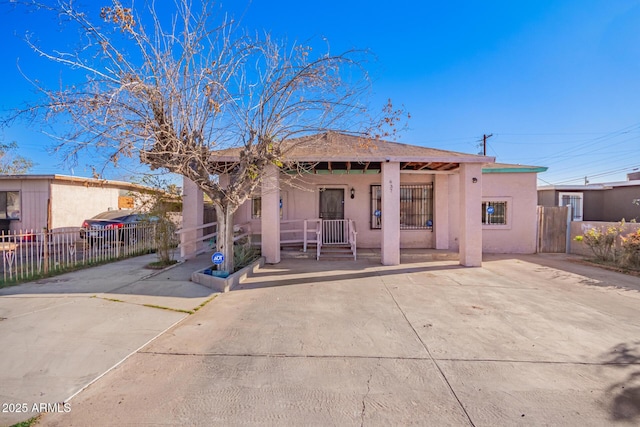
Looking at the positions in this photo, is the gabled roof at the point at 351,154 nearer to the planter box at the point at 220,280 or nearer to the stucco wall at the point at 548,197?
the planter box at the point at 220,280

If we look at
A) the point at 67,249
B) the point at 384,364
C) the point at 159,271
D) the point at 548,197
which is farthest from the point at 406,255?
the point at 548,197

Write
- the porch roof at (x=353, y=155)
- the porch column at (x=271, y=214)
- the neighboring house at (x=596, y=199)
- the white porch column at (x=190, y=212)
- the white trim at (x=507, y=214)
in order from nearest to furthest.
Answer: the porch roof at (x=353, y=155) → the porch column at (x=271, y=214) → the white porch column at (x=190, y=212) → the white trim at (x=507, y=214) → the neighboring house at (x=596, y=199)

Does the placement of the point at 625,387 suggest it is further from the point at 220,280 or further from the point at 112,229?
the point at 112,229

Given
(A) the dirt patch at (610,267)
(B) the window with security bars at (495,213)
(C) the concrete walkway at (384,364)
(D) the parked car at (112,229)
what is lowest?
(C) the concrete walkway at (384,364)

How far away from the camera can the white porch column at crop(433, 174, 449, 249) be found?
10.7 m

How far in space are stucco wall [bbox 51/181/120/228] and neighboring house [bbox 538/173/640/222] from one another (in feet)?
72.8

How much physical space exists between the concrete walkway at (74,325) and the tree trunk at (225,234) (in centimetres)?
73

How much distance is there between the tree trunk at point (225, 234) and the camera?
21.1 feet

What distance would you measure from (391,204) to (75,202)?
14.2 m

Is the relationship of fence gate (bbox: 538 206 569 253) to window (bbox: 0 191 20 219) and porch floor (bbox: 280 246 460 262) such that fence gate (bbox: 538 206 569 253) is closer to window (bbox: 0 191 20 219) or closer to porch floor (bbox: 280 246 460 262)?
porch floor (bbox: 280 246 460 262)

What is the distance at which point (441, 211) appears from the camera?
422 inches

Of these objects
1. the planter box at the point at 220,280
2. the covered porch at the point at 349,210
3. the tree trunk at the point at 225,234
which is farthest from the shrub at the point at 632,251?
the tree trunk at the point at 225,234

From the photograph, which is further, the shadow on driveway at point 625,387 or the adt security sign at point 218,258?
the adt security sign at point 218,258

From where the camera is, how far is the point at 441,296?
5648 mm
